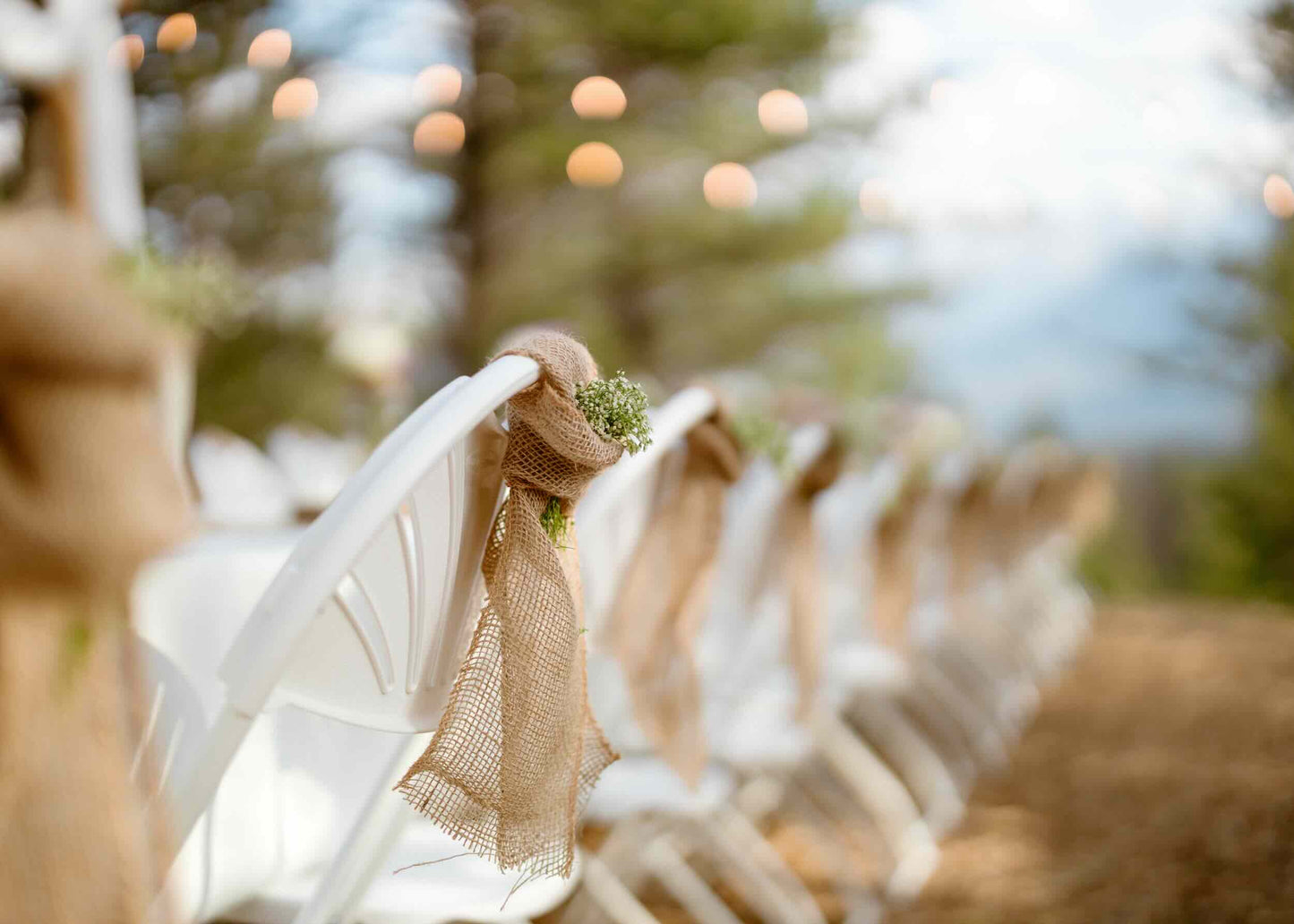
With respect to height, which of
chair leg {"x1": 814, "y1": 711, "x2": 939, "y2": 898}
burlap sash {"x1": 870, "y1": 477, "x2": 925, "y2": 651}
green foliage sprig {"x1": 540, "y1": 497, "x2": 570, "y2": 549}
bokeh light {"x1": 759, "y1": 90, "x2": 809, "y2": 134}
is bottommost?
chair leg {"x1": 814, "y1": 711, "x2": 939, "y2": 898}

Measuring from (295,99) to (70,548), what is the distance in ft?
9.71

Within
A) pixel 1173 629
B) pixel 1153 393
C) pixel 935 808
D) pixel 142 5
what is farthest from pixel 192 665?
pixel 1153 393

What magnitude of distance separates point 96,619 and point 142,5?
4.53 m

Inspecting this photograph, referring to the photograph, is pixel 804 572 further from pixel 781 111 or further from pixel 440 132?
pixel 440 132

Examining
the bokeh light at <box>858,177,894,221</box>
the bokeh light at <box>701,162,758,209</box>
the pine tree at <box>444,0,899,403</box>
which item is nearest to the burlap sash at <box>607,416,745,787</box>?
the bokeh light at <box>701,162,758,209</box>

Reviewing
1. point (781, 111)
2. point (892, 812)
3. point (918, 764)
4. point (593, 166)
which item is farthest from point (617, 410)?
point (593, 166)

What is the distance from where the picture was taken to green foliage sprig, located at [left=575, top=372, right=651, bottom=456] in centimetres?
91

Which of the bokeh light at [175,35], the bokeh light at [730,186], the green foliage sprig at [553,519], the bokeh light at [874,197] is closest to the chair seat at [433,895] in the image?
the green foliage sprig at [553,519]

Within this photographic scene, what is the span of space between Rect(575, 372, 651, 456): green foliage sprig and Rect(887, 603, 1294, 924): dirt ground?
1.49m

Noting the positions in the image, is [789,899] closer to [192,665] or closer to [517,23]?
[192,665]

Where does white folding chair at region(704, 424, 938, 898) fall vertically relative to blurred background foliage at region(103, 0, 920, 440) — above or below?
above

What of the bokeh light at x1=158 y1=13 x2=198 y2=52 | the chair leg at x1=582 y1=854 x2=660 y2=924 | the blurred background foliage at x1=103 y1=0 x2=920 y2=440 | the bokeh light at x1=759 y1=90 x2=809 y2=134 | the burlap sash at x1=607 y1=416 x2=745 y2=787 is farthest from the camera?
the blurred background foliage at x1=103 y1=0 x2=920 y2=440

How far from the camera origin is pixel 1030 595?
4.83 m

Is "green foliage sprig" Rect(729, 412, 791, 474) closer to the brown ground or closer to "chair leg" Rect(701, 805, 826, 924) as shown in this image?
"chair leg" Rect(701, 805, 826, 924)
